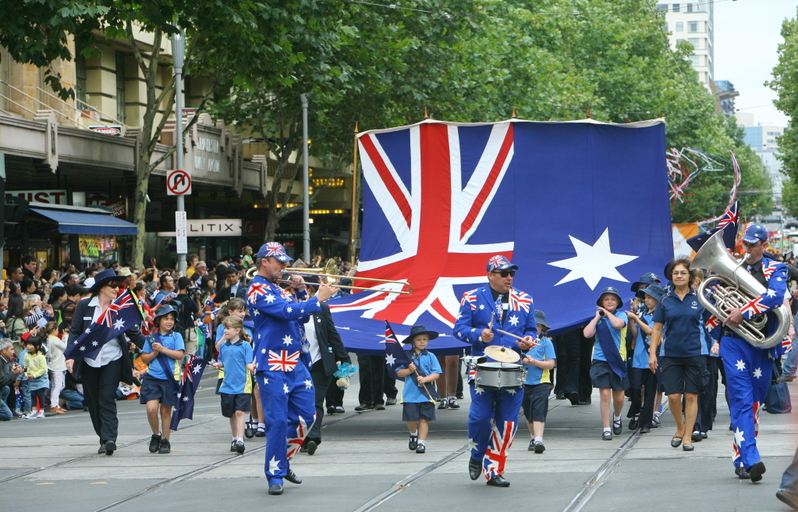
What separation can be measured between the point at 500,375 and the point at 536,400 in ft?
8.72

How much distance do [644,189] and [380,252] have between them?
134 inches

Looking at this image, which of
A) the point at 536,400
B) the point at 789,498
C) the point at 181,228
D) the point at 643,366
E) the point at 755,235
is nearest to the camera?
the point at 789,498

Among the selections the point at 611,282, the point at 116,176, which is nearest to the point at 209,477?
the point at 611,282

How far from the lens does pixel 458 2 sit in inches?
1293

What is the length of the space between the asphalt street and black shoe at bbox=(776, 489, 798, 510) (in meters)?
0.45

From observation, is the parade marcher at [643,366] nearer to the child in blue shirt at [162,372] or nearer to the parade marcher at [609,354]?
the parade marcher at [609,354]

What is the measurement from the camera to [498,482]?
9.26 metres

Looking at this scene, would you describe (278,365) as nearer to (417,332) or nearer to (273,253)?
(273,253)

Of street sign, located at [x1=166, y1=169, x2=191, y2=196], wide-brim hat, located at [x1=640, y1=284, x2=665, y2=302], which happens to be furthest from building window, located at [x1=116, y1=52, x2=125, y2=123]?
wide-brim hat, located at [x1=640, y1=284, x2=665, y2=302]

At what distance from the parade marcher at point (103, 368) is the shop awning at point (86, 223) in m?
11.1

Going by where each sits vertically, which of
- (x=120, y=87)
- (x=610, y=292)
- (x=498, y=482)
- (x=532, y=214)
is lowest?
(x=498, y=482)

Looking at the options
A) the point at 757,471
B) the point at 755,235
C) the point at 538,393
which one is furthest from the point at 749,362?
the point at 538,393

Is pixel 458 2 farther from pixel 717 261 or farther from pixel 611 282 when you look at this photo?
pixel 717 261

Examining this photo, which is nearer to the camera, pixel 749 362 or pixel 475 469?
pixel 749 362
